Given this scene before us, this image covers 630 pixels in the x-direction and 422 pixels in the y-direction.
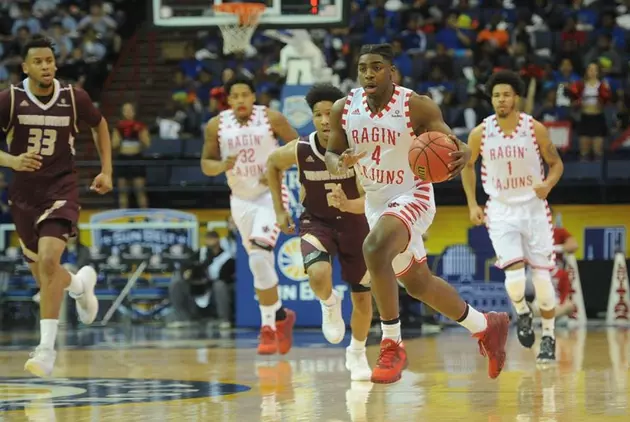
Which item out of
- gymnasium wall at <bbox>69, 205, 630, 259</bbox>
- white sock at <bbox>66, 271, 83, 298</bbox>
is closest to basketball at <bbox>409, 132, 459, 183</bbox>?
white sock at <bbox>66, 271, 83, 298</bbox>

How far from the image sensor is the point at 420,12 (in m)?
22.1

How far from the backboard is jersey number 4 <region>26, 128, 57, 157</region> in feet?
22.1

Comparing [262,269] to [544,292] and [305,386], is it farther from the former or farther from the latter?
[305,386]

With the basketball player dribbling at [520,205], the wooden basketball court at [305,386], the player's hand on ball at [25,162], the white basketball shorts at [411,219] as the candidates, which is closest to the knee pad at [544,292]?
the basketball player dribbling at [520,205]

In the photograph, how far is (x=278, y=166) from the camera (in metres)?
9.47

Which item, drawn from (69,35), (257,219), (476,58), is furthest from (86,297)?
(69,35)

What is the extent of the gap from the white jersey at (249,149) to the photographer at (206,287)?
16.1ft

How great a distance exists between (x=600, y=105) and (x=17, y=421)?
13.9 meters

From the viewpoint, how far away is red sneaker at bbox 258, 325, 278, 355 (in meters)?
10.4

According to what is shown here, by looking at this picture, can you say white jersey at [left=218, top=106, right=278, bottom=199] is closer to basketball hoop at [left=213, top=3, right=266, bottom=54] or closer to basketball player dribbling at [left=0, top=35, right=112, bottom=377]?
basketball player dribbling at [left=0, top=35, right=112, bottom=377]

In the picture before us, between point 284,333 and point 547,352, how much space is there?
244 cm

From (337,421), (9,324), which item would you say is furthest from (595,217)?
(337,421)

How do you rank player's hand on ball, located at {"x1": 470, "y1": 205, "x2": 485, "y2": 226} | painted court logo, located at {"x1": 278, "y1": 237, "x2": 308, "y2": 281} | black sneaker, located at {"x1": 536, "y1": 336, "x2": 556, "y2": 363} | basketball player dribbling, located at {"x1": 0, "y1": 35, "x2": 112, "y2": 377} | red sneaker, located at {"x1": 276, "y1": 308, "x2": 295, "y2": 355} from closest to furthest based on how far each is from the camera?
basketball player dribbling, located at {"x1": 0, "y1": 35, "x2": 112, "y2": 377}
black sneaker, located at {"x1": 536, "y1": 336, "x2": 556, "y2": 363}
player's hand on ball, located at {"x1": 470, "y1": 205, "x2": 485, "y2": 226}
red sneaker, located at {"x1": 276, "y1": 308, "x2": 295, "y2": 355}
painted court logo, located at {"x1": 278, "y1": 237, "x2": 308, "y2": 281}

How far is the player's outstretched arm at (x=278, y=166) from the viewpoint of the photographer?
938 centimetres
